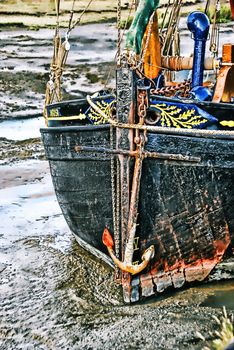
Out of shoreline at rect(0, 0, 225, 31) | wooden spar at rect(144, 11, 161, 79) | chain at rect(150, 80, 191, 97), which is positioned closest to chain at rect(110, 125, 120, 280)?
chain at rect(150, 80, 191, 97)

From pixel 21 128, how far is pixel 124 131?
303 inches

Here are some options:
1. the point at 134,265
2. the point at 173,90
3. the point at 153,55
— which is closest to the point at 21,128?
the point at 153,55

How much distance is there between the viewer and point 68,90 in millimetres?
→ 15977

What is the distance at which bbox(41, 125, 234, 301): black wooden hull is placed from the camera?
5512mm

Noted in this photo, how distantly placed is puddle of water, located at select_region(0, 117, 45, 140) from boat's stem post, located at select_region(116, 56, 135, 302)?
6.86m

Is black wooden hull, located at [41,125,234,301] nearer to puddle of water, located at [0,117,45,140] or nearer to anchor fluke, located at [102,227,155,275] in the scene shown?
anchor fluke, located at [102,227,155,275]

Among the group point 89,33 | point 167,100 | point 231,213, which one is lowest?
point 89,33

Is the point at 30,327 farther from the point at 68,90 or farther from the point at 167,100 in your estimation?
the point at 68,90

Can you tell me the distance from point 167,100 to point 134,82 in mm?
306

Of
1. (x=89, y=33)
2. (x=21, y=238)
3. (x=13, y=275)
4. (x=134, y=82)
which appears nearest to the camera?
(x=134, y=82)

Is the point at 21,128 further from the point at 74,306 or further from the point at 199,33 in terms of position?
the point at 74,306

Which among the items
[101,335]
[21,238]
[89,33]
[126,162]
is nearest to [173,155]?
[126,162]

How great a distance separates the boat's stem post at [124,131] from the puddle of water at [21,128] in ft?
22.5

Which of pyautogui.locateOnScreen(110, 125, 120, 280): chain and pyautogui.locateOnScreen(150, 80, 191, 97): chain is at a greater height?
pyautogui.locateOnScreen(150, 80, 191, 97): chain
